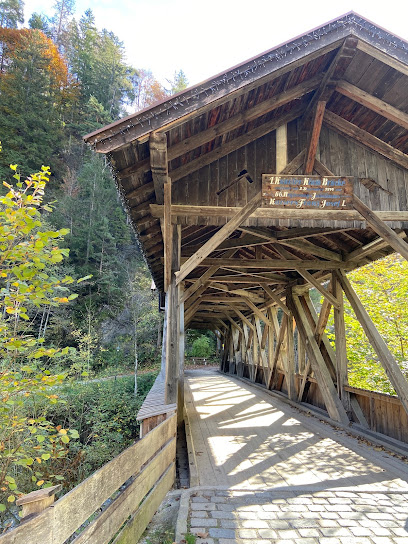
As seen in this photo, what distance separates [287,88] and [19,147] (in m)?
20.1

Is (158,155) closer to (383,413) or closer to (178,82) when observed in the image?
(383,413)

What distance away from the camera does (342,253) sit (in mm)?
6672

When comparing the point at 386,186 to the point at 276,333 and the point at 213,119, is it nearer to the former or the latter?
the point at 213,119

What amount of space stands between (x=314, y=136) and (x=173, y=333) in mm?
3049

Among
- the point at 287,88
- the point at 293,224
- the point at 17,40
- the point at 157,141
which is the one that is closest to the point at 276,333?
the point at 293,224

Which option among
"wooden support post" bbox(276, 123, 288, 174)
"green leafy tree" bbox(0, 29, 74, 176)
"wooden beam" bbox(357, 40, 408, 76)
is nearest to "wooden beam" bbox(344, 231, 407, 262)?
"wooden support post" bbox(276, 123, 288, 174)

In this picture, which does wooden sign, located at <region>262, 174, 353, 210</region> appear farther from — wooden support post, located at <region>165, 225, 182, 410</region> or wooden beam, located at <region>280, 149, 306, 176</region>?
wooden support post, located at <region>165, 225, 182, 410</region>

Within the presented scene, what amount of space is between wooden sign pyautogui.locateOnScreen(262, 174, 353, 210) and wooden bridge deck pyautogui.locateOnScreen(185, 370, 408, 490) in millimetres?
3034

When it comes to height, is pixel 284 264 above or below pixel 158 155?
below

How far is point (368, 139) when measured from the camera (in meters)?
4.70

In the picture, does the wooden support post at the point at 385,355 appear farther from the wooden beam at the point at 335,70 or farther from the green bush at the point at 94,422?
the green bush at the point at 94,422

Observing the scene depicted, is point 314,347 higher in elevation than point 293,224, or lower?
lower

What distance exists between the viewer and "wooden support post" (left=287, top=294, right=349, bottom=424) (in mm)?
5996

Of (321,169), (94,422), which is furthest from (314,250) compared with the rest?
(94,422)
